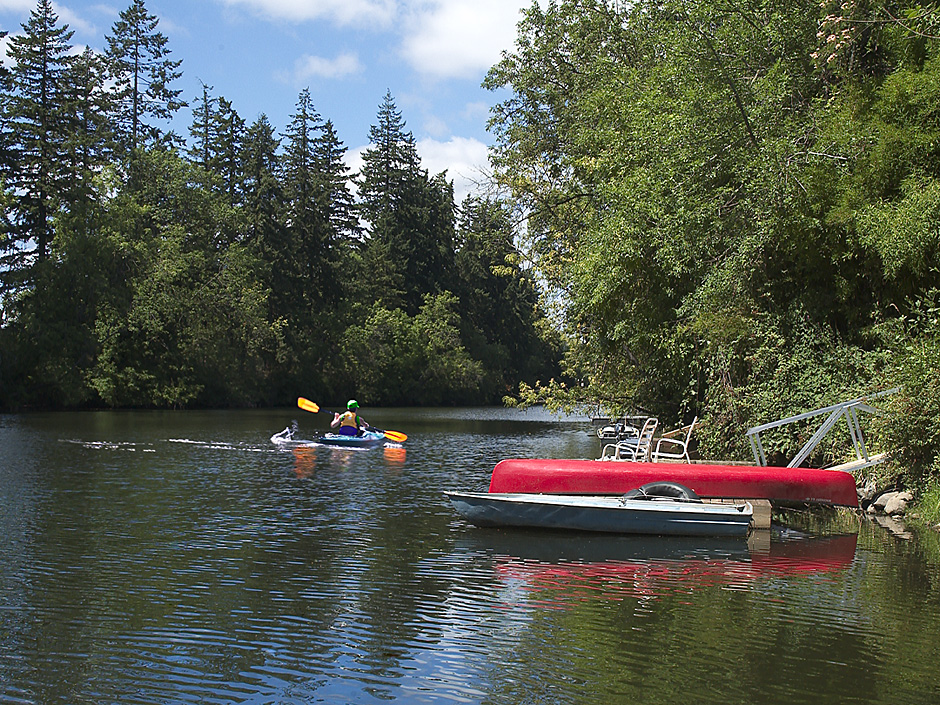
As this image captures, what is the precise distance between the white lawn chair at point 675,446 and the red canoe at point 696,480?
7.51 ft

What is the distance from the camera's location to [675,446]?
28.4 m

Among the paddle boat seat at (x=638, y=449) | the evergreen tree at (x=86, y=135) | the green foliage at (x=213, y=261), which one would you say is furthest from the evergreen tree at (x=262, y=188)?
the paddle boat seat at (x=638, y=449)

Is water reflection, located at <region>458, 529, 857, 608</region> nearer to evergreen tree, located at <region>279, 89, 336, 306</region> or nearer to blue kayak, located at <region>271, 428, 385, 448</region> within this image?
blue kayak, located at <region>271, 428, 385, 448</region>

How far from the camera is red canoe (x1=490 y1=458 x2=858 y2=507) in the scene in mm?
17484

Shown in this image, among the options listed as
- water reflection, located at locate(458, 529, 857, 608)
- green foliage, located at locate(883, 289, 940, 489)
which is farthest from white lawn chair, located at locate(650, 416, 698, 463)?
green foliage, located at locate(883, 289, 940, 489)

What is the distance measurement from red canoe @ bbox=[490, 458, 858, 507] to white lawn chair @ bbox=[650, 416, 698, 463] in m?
2.29

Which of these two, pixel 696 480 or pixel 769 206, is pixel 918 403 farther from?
pixel 769 206

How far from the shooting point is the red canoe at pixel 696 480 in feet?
57.4

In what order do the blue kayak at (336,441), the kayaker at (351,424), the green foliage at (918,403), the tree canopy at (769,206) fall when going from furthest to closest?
the kayaker at (351,424)
the blue kayak at (336,441)
the tree canopy at (769,206)
the green foliage at (918,403)

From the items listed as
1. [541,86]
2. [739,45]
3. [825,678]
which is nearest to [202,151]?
[541,86]

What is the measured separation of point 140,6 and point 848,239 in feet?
238

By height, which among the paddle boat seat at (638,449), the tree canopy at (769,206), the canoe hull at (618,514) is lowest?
the canoe hull at (618,514)

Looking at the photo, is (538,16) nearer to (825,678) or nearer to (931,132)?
(931,132)

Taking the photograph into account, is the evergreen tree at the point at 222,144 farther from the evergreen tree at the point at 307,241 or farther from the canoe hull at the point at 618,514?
the canoe hull at the point at 618,514
